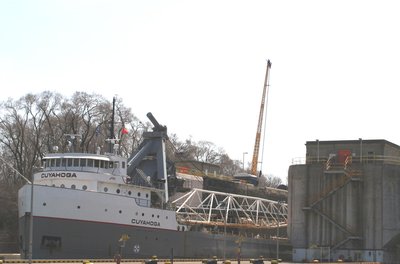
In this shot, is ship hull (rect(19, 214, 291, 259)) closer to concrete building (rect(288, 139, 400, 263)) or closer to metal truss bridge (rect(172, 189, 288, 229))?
metal truss bridge (rect(172, 189, 288, 229))

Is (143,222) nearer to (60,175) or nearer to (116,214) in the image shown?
(116,214)

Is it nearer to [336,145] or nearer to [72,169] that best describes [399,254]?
[336,145]

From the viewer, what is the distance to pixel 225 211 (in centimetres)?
8100

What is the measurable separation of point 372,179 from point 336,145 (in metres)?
6.64

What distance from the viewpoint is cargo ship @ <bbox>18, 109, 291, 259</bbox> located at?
5462 centimetres

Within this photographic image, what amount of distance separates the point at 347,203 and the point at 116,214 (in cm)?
2626

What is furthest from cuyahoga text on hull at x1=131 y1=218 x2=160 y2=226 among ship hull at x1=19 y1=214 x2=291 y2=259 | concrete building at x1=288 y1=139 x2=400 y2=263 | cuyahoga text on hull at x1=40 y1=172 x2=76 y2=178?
concrete building at x1=288 y1=139 x2=400 y2=263

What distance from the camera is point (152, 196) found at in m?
67.7

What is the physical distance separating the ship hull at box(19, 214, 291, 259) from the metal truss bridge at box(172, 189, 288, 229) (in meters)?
3.15

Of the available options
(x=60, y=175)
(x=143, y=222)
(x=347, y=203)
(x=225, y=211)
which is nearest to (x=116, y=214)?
(x=143, y=222)

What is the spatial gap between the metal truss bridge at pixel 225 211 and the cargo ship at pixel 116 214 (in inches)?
12.9

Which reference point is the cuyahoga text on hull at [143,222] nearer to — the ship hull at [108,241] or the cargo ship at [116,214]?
the cargo ship at [116,214]

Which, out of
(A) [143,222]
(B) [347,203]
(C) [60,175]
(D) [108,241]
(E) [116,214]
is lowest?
(D) [108,241]

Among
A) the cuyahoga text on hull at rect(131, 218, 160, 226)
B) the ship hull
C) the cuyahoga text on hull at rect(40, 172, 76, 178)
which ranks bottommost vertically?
the ship hull
